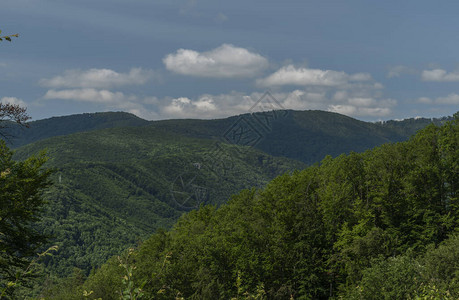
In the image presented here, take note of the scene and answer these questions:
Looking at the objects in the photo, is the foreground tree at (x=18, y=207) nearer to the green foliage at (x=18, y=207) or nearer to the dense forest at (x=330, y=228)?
the green foliage at (x=18, y=207)

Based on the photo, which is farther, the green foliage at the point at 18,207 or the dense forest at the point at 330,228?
the dense forest at the point at 330,228

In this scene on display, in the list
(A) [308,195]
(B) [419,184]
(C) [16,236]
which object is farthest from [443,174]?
(C) [16,236]

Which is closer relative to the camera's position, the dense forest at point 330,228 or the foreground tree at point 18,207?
the foreground tree at point 18,207

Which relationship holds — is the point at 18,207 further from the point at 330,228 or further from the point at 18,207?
the point at 330,228

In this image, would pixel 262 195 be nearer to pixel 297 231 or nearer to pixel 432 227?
pixel 297 231

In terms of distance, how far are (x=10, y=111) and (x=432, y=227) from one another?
140ft

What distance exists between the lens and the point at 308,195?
47.7 m

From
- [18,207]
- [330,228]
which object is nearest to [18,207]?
[18,207]

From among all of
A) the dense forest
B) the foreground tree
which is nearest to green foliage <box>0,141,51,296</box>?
the foreground tree

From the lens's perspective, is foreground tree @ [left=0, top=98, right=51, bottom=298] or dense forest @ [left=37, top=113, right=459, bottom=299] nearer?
foreground tree @ [left=0, top=98, right=51, bottom=298]

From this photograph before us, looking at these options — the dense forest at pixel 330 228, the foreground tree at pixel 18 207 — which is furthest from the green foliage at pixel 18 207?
the dense forest at pixel 330 228

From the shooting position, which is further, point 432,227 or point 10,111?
point 432,227

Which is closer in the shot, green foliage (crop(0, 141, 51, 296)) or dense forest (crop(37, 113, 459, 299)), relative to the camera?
green foliage (crop(0, 141, 51, 296))

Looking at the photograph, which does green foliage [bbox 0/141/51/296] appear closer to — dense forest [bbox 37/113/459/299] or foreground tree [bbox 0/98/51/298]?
foreground tree [bbox 0/98/51/298]
